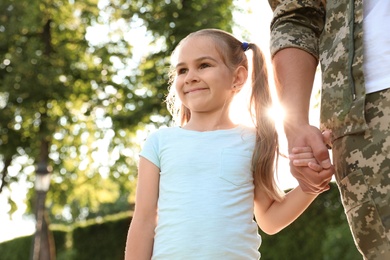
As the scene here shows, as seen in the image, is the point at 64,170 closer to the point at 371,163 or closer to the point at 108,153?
the point at 108,153

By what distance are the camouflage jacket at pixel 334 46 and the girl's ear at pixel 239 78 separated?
597 mm

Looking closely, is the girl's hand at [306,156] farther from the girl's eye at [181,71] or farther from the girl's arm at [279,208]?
the girl's eye at [181,71]

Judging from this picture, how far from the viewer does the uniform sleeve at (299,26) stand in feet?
8.54

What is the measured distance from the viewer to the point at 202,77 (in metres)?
3.17

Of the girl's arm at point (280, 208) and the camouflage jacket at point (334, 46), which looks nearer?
the camouflage jacket at point (334, 46)

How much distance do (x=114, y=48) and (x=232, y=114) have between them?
17.6 metres

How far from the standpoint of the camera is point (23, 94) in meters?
20.6

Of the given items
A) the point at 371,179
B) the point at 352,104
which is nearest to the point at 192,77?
the point at 352,104

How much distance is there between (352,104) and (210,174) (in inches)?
31.2

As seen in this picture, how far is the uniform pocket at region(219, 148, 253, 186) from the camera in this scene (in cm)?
298

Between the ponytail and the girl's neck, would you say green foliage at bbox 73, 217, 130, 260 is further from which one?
the girl's neck

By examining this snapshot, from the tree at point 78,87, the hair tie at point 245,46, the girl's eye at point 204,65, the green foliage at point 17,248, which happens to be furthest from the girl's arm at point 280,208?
the green foliage at point 17,248

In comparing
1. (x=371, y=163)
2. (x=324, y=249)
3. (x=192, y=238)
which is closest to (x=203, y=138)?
(x=192, y=238)

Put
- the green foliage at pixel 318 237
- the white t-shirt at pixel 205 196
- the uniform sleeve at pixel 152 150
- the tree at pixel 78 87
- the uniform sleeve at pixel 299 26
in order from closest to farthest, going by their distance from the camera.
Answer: the uniform sleeve at pixel 299 26
the white t-shirt at pixel 205 196
the uniform sleeve at pixel 152 150
the green foliage at pixel 318 237
the tree at pixel 78 87
